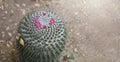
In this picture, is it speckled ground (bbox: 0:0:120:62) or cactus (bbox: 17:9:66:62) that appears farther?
speckled ground (bbox: 0:0:120:62)

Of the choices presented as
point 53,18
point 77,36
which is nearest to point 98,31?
point 77,36

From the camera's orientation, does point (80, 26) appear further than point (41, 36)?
Yes

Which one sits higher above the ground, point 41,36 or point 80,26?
point 80,26

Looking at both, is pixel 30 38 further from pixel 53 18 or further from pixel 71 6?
pixel 71 6

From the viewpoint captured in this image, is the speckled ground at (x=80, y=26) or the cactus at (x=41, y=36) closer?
the cactus at (x=41, y=36)
